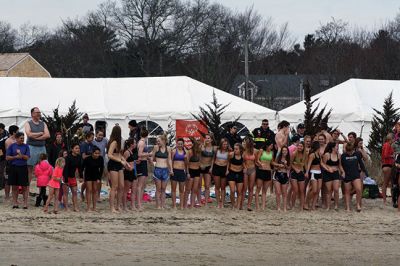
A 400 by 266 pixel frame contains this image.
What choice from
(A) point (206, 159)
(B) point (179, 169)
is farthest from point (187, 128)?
(B) point (179, 169)

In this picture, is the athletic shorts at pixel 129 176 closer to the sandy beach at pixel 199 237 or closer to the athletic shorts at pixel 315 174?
the sandy beach at pixel 199 237

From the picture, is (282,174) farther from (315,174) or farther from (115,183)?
(115,183)

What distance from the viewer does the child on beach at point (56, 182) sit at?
15.6 metres

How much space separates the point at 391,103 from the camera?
26.3 m

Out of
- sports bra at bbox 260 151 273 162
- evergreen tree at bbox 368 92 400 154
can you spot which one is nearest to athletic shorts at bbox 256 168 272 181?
sports bra at bbox 260 151 273 162

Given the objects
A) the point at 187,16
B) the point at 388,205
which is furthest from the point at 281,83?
the point at 388,205

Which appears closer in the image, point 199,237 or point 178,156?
point 199,237

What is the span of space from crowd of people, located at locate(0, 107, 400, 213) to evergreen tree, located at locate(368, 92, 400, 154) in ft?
24.2

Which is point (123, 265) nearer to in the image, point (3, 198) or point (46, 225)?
point (46, 225)

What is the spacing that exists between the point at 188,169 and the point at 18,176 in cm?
351

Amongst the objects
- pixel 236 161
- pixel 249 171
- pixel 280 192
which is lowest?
pixel 280 192

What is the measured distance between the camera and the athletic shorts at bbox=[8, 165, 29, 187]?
16.2 meters

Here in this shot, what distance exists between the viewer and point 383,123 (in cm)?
2581

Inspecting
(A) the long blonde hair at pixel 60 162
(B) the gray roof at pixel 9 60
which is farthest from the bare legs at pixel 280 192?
(B) the gray roof at pixel 9 60
